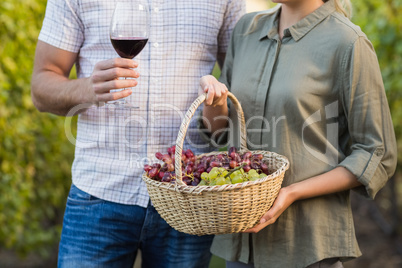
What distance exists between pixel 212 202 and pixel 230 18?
1.09 m

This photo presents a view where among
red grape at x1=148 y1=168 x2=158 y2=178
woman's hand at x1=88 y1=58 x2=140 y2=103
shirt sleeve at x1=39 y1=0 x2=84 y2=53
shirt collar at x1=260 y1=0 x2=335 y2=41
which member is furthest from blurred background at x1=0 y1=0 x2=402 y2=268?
shirt collar at x1=260 y1=0 x2=335 y2=41

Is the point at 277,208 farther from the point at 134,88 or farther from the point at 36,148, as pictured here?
the point at 36,148

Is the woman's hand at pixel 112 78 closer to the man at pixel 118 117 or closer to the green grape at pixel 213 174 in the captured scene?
the man at pixel 118 117

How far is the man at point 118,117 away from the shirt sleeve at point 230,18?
0.12 meters

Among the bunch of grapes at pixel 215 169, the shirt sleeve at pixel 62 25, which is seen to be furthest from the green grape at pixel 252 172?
the shirt sleeve at pixel 62 25

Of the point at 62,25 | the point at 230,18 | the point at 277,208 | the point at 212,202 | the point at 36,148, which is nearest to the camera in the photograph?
the point at 212,202

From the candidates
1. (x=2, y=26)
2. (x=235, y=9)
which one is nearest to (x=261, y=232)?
(x=235, y=9)

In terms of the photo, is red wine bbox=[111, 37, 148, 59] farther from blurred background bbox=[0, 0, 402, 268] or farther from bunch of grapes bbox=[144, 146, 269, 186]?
blurred background bbox=[0, 0, 402, 268]

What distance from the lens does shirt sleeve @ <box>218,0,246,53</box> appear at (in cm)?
247

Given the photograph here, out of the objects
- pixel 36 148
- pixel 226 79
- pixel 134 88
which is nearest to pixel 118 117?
pixel 134 88

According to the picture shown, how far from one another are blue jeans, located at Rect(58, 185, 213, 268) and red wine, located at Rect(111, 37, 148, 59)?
27.6 inches

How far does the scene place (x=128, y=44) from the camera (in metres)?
1.96

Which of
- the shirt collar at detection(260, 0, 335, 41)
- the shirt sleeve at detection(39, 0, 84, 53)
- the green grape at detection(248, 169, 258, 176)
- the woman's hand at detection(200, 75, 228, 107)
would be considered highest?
the shirt collar at detection(260, 0, 335, 41)

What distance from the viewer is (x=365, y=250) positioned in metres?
5.07
